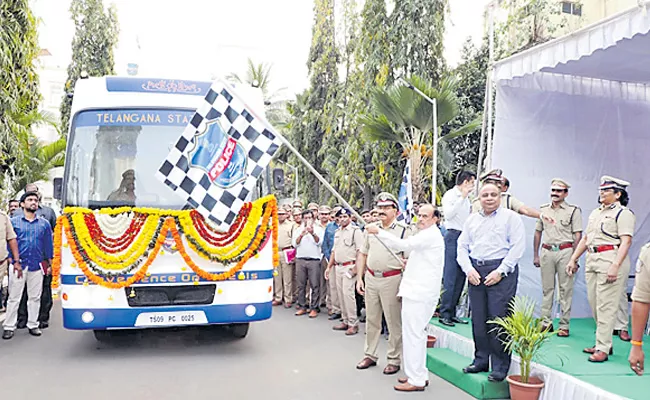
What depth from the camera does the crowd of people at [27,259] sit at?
25.8ft

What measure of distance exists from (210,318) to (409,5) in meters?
11.7

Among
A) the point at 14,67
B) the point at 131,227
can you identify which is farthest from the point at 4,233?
the point at 14,67

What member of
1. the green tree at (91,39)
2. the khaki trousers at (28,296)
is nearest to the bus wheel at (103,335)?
the khaki trousers at (28,296)

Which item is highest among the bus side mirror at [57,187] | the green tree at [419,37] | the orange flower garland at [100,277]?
the green tree at [419,37]

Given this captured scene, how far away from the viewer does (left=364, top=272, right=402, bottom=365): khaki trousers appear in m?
6.22

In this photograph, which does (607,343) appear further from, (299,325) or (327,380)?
(299,325)

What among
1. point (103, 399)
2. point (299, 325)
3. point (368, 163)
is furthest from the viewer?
point (368, 163)

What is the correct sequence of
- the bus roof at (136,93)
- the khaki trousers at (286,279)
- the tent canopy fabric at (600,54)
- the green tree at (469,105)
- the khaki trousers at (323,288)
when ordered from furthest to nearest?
the green tree at (469,105) → the khaki trousers at (286,279) → the khaki trousers at (323,288) → the bus roof at (136,93) → the tent canopy fabric at (600,54)

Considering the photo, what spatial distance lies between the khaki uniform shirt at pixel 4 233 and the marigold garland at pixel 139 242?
1584 millimetres

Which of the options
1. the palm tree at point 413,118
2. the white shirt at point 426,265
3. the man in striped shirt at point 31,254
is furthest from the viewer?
the palm tree at point 413,118

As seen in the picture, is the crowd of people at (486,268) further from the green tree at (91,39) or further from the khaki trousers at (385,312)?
Answer: the green tree at (91,39)

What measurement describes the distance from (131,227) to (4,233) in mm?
2222

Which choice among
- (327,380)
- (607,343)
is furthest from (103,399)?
(607,343)

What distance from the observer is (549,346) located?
250 inches
